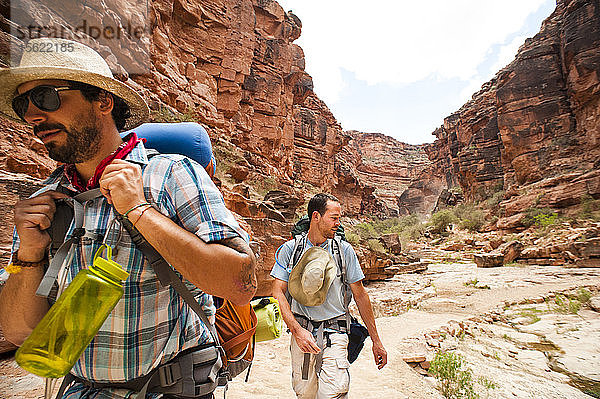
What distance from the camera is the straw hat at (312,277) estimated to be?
2.31 m

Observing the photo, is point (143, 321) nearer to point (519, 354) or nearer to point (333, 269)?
point (333, 269)

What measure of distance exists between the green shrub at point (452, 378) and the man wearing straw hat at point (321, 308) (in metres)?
1.81

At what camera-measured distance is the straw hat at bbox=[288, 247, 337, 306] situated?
2.31m

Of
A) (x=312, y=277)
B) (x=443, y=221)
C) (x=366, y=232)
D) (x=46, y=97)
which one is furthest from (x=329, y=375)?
(x=443, y=221)

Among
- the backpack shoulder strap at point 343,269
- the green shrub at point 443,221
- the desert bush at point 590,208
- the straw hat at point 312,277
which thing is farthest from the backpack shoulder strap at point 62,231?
the green shrub at point 443,221

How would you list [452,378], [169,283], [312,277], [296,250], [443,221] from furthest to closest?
[443,221], [452,378], [296,250], [312,277], [169,283]

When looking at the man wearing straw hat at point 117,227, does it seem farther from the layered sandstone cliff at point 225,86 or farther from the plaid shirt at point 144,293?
the layered sandstone cliff at point 225,86

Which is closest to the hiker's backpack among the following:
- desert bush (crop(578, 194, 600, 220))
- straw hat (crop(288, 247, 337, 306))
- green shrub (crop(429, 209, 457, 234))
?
straw hat (crop(288, 247, 337, 306))

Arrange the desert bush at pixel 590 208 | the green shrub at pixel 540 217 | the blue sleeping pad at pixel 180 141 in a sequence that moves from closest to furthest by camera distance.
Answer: the blue sleeping pad at pixel 180 141 → the desert bush at pixel 590 208 → the green shrub at pixel 540 217

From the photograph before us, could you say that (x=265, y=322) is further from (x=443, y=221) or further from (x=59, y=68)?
(x=443, y=221)

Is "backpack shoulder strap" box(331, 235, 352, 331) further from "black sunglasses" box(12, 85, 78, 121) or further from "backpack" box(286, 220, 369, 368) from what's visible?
"black sunglasses" box(12, 85, 78, 121)

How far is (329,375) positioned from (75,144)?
2145 mm

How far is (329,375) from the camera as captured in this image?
2.18 meters

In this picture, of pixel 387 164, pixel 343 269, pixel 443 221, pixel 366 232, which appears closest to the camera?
pixel 343 269
